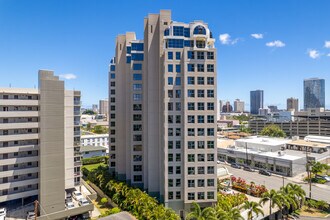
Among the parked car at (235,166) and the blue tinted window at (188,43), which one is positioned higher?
the blue tinted window at (188,43)

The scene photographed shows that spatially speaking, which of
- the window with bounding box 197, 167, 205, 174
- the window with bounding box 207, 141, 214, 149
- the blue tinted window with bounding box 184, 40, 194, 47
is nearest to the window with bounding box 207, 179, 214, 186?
the window with bounding box 197, 167, 205, 174

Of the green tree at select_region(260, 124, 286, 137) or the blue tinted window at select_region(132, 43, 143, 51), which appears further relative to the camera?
the green tree at select_region(260, 124, 286, 137)

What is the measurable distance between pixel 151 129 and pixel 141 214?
57.0 ft

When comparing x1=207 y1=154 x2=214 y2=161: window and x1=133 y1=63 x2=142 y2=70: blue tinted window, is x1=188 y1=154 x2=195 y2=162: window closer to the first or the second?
x1=207 y1=154 x2=214 y2=161: window

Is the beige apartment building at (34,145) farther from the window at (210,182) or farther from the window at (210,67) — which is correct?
the window at (210,67)

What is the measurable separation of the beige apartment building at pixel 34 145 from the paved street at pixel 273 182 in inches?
2168

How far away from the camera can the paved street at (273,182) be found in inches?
2185

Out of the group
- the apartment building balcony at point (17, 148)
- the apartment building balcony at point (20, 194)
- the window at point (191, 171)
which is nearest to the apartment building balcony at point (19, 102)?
the apartment building balcony at point (17, 148)

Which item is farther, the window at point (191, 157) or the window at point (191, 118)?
the window at point (191, 157)

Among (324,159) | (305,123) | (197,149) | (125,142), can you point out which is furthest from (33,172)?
(305,123)

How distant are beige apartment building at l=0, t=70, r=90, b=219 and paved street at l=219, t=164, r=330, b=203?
55.1m

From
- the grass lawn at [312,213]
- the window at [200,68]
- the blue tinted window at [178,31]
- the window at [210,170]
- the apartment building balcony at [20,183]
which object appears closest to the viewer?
the apartment building balcony at [20,183]

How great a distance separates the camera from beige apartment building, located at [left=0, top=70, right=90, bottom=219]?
133 feet

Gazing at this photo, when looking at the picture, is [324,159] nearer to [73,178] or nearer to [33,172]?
[73,178]
